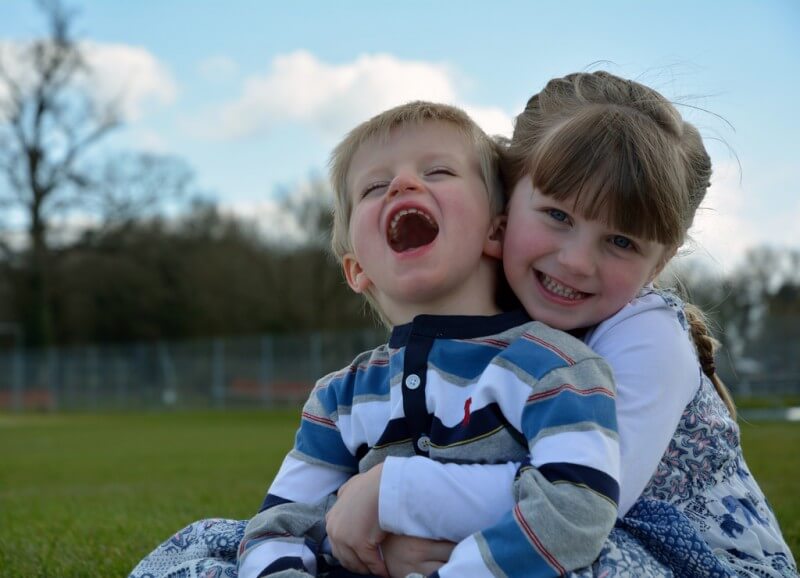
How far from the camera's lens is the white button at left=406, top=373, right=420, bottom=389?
6.43 feet

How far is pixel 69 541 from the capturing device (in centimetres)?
393

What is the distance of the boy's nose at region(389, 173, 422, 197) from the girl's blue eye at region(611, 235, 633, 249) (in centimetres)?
47

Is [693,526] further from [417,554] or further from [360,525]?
[360,525]

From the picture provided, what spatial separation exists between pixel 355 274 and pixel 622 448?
870 mm

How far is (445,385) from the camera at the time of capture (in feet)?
6.38

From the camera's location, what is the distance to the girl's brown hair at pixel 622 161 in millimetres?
2061

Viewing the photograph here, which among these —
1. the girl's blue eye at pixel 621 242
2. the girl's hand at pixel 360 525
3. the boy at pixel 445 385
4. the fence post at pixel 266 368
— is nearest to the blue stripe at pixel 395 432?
the boy at pixel 445 385

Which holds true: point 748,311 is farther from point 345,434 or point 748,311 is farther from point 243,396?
point 345,434

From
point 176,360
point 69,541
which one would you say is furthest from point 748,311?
point 69,541

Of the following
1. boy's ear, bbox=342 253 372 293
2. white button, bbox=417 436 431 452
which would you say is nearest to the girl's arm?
white button, bbox=417 436 431 452

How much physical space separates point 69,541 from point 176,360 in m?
28.6

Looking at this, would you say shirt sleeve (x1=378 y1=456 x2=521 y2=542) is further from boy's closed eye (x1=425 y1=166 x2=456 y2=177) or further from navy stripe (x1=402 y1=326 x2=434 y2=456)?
boy's closed eye (x1=425 y1=166 x2=456 y2=177)

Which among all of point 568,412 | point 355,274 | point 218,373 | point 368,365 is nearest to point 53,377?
point 218,373

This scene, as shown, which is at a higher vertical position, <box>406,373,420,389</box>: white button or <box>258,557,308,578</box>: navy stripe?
<box>406,373,420,389</box>: white button
